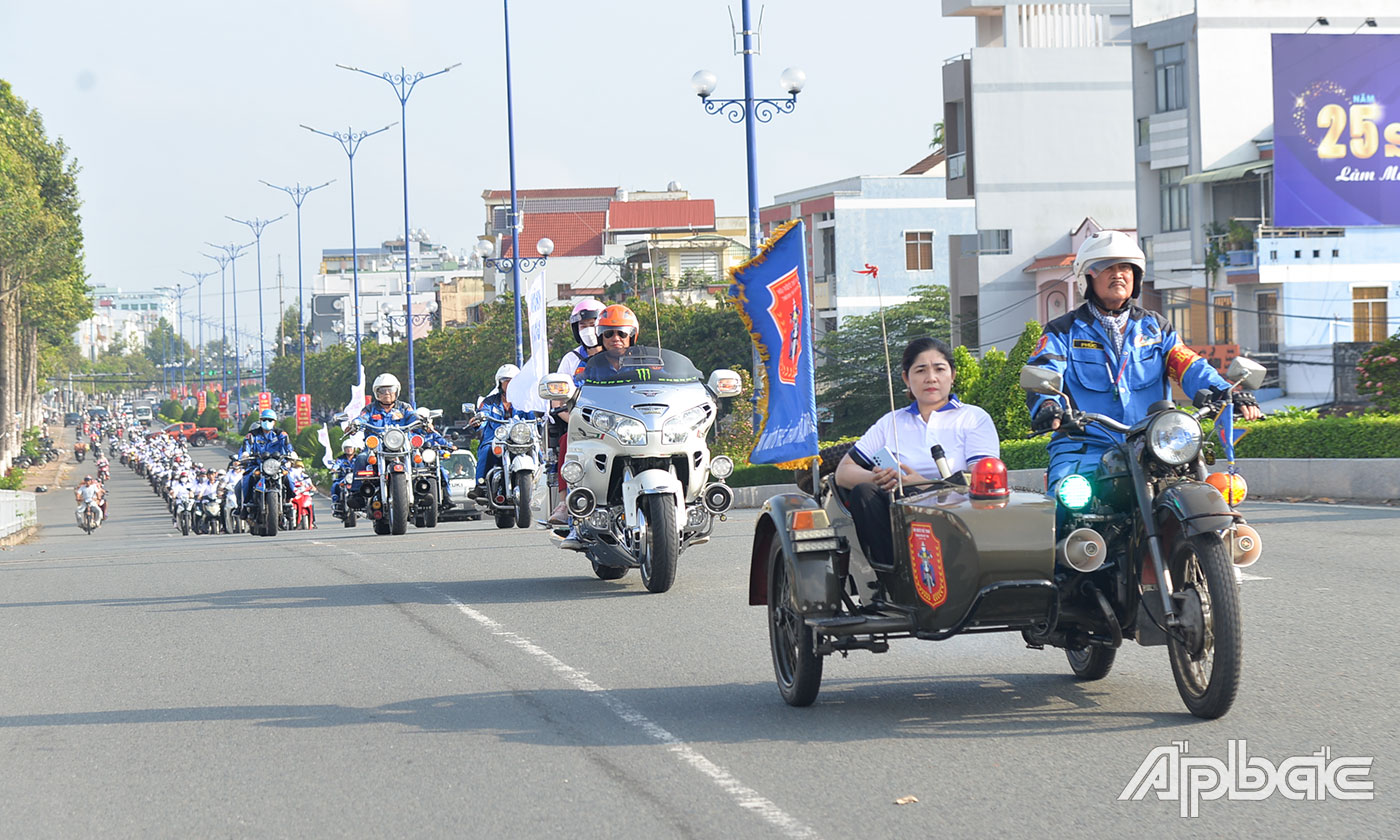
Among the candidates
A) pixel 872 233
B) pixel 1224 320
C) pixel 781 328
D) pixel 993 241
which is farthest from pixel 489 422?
pixel 872 233

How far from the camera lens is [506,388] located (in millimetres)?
19750

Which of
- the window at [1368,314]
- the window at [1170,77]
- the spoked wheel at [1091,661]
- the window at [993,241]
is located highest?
the window at [1170,77]

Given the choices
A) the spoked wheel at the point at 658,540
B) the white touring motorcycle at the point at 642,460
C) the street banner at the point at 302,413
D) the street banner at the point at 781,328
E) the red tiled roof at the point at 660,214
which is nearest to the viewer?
the street banner at the point at 781,328

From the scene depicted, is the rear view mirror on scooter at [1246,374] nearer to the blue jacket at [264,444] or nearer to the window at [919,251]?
the blue jacket at [264,444]

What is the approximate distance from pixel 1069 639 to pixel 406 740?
279 cm

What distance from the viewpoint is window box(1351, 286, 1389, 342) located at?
139ft

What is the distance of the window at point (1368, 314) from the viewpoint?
4234cm

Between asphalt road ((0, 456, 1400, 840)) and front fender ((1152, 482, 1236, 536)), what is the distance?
0.80 meters

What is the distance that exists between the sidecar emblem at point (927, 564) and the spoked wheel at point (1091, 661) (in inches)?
38.4

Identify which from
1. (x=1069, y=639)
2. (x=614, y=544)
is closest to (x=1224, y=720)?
(x=1069, y=639)

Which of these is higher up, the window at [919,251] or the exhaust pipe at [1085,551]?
the window at [919,251]

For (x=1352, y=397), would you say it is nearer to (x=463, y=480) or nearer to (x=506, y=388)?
(x=463, y=480)

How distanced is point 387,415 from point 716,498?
896 centimetres

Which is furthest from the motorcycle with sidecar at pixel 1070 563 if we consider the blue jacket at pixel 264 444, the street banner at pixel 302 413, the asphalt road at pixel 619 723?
the street banner at pixel 302 413
